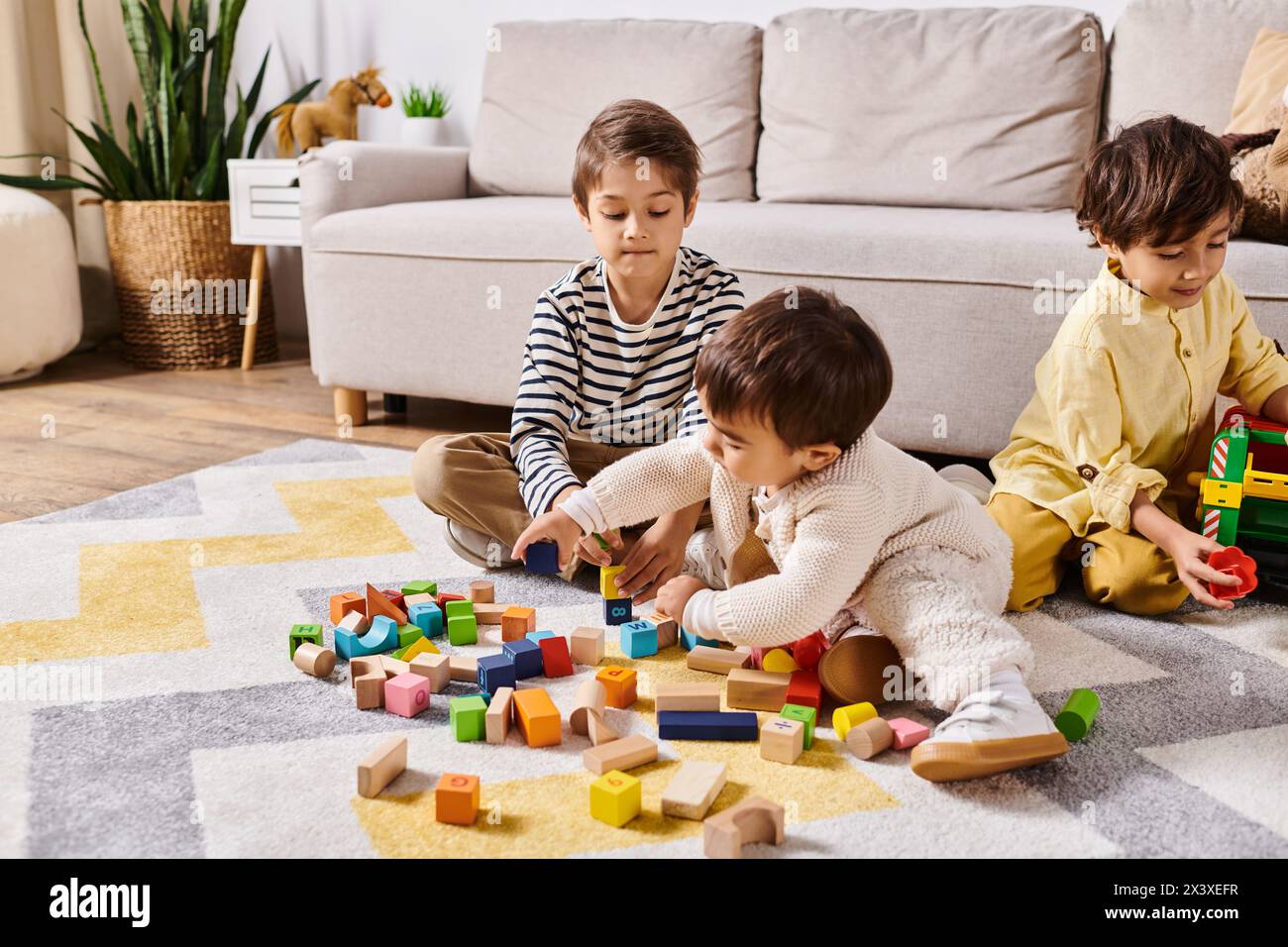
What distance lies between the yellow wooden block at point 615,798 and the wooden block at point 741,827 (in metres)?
0.07

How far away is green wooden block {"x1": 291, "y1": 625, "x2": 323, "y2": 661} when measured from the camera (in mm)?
1251

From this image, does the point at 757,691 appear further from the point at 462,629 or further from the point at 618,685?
the point at 462,629

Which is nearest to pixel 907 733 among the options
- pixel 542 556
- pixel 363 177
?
pixel 542 556

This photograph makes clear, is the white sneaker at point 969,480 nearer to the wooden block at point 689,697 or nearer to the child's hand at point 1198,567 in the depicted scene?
the child's hand at point 1198,567

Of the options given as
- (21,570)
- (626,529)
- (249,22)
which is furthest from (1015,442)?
(249,22)

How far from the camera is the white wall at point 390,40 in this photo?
2.91 m

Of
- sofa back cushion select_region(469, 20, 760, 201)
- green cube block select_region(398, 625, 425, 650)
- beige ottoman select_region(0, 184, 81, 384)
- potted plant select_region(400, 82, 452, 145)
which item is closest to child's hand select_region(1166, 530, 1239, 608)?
green cube block select_region(398, 625, 425, 650)

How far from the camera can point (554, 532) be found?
129 cm

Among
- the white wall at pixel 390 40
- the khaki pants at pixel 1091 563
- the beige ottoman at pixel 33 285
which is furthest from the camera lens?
the white wall at pixel 390 40

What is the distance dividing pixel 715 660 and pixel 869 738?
24 centimetres

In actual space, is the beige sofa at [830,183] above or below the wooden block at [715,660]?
above

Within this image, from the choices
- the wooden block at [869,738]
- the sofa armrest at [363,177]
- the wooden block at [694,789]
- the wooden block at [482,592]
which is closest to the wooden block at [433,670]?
the wooden block at [482,592]

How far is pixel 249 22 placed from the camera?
3.39 meters
